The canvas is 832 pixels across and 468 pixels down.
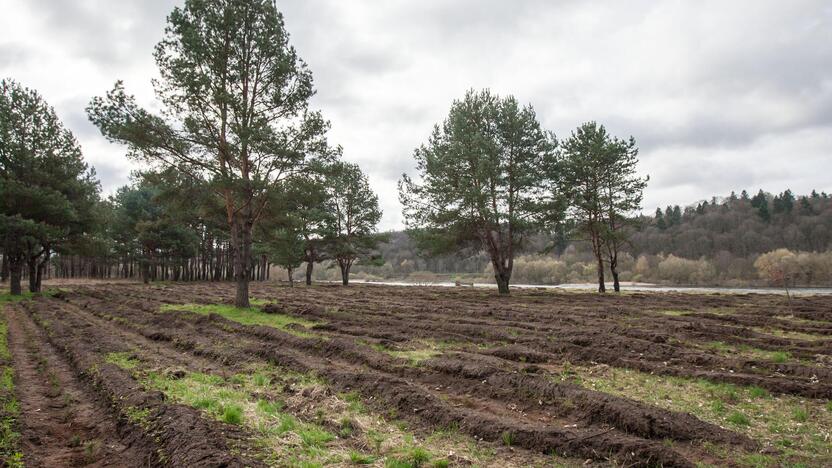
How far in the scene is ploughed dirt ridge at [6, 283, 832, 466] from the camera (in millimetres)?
5289

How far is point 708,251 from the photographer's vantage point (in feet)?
290

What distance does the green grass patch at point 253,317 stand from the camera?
14.6 m

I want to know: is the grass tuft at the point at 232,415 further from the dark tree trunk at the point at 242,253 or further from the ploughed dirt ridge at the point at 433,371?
the dark tree trunk at the point at 242,253

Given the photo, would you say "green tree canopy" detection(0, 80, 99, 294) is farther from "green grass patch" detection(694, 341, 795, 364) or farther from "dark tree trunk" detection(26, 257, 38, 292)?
"green grass patch" detection(694, 341, 795, 364)

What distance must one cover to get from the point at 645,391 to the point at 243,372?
24.9 ft

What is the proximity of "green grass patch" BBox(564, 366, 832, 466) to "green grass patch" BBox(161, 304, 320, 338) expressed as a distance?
8.36m

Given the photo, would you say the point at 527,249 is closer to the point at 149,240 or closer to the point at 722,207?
the point at 149,240

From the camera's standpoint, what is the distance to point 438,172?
27672 mm

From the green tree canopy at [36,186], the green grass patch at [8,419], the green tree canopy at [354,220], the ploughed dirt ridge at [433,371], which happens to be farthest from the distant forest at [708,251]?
the green grass patch at [8,419]

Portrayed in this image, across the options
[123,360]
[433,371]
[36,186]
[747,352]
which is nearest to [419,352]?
[433,371]

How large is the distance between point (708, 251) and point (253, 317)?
9670 cm

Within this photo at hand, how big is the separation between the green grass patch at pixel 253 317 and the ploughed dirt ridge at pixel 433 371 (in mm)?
497

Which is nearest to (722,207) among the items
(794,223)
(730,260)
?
(794,223)

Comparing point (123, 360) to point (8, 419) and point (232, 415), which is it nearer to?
point (8, 419)
